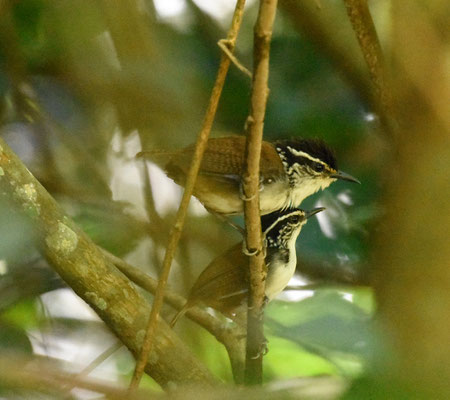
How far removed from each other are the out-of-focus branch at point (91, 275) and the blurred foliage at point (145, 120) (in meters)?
0.98

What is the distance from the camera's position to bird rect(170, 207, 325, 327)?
3355 millimetres

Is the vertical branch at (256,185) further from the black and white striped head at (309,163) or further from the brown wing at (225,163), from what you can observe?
the black and white striped head at (309,163)

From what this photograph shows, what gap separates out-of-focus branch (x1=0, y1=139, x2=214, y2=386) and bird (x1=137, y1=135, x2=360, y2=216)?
0.66 metres

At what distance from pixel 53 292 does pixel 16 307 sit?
18 cm

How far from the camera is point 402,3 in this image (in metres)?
2.47

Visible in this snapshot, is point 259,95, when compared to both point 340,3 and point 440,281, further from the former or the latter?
point 340,3

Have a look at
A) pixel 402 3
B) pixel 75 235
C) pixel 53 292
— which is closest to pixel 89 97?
pixel 53 292

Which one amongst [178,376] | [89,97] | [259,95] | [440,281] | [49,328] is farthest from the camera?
[89,97]

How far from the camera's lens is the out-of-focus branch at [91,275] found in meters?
2.30

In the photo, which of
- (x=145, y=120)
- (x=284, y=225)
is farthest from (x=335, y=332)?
(x=145, y=120)

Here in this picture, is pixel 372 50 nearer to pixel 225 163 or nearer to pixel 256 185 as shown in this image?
pixel 225 163

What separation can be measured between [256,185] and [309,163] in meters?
1.18

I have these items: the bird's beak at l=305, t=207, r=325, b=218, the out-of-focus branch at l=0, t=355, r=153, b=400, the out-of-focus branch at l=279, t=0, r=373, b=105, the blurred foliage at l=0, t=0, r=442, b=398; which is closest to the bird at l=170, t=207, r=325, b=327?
the bird's beak at l=305, t=207, r=325, b=218

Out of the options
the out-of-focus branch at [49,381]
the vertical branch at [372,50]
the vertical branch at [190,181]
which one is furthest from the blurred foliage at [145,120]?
the out-of-focus branch at [49,381]
